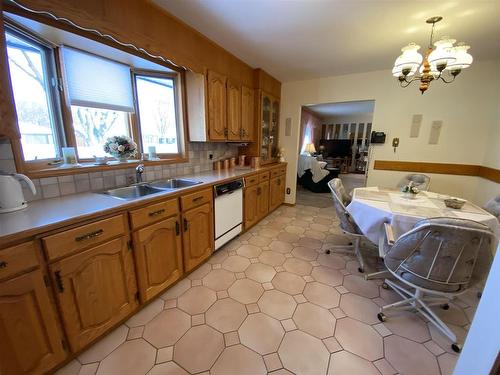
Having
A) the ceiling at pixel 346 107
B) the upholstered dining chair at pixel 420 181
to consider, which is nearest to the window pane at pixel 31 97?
the upholstered dining chair at pixel 420 181

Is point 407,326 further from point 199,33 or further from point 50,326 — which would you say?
point 199,33

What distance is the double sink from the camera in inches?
72.4

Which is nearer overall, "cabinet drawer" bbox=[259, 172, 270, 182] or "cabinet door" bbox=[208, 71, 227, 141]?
"cabinet door" bbox=[208, 71, 227, 141]

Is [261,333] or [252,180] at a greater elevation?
[252,180]

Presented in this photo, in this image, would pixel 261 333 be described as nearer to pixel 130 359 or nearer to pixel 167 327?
pixel 167 327

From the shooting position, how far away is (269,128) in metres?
3.79

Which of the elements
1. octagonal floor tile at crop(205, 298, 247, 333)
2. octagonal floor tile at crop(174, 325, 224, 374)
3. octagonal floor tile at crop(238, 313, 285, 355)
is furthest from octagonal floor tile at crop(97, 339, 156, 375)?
octagonal floor tile at crop(238, 313, 285, 355)

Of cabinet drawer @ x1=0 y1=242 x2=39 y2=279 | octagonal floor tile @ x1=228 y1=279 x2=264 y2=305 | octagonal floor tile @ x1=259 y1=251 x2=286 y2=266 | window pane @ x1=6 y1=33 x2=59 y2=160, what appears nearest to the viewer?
cabinet drawer @ x1=0 y1=242 x2=39 y2=279

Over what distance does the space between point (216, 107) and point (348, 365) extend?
266 centimetres

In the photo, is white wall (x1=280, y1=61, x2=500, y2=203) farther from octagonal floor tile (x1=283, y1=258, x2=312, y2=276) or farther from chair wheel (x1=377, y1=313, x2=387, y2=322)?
chair wheel (x1=377, y1=313, x2=387, y2=322)

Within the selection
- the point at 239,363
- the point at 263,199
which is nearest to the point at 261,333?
the point at 239,363

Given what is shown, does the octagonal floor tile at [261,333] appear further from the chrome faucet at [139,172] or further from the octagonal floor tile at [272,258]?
the chrome faucet at [139,172]

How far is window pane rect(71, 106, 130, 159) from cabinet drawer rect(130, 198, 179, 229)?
90 cm

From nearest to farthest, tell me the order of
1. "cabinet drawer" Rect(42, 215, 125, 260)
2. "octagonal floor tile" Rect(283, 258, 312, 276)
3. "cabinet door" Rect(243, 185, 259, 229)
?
"cabinet drawer" Rect(42, 215, 125, 260)
"octagonal floor tile" Rect(283, 258, 312, 276)
"cabinet door" Rect(243, 185, 259, 229)
